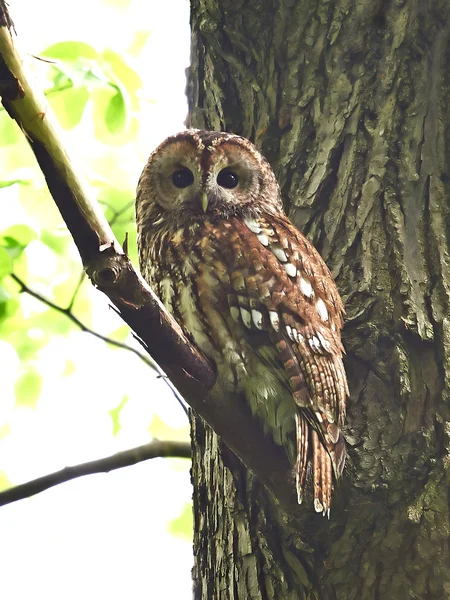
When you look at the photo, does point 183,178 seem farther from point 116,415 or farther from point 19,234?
point 116,415

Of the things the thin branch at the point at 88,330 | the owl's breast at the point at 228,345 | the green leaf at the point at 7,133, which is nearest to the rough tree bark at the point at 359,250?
the owl's breast at the point at 228,345

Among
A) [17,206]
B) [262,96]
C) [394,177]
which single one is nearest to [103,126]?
[17,206]

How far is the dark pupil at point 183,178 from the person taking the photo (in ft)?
7.52

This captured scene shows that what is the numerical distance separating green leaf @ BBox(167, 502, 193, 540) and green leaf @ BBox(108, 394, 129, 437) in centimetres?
51

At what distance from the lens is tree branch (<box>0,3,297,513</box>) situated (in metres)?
1.12

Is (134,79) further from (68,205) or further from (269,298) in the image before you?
(68,205)

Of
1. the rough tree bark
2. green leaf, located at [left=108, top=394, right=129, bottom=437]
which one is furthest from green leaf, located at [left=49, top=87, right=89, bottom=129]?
green leaf, located at [left=108, top=394, right=129, bottom=437]

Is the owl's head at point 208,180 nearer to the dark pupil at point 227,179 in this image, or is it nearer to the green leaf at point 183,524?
the dark pupil at point 227,179

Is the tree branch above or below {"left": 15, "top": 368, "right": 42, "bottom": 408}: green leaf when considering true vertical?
below

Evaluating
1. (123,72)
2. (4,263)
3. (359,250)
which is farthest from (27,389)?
(359,250)

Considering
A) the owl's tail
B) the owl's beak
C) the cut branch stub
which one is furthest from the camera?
the owl's beak

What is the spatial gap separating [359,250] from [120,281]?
39.1 inches

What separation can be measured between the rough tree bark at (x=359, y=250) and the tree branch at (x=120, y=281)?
0.83 feet

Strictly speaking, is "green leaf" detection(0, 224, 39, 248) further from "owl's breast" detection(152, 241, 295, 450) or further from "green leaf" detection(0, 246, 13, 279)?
"owl's breast" detection(152, 241, 295, 450)
